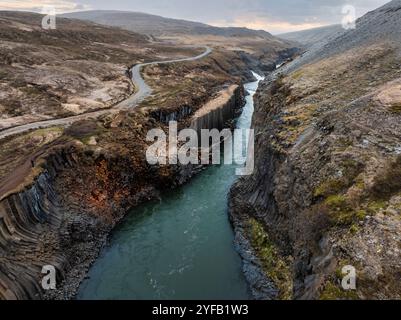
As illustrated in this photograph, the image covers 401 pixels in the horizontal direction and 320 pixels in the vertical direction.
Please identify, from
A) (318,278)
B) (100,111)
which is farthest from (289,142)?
(100,111)

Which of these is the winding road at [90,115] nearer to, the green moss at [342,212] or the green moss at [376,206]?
the green moss at [342,212]

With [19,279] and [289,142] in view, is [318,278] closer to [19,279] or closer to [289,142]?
[289,142]

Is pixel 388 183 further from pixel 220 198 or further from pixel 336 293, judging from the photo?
pixel 220 198

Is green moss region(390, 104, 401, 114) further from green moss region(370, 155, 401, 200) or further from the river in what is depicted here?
the river

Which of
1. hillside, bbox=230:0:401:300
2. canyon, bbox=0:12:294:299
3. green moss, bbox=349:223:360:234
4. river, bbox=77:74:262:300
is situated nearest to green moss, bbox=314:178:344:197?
hillside, bbox=230:0:401:300

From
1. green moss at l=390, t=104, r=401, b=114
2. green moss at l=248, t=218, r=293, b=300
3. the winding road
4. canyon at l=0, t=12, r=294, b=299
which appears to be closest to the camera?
green moss at l=248, t=218, r=293, b=300

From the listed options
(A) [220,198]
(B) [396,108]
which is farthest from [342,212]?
(A) [220,198]
